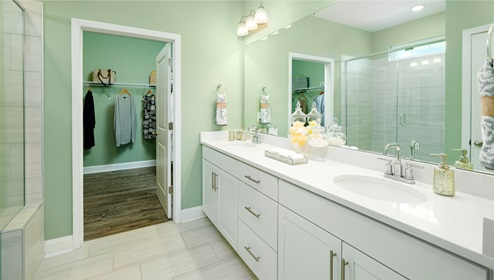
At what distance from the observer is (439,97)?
3.92ft

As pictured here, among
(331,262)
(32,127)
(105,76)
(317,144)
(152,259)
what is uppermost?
(105,76)

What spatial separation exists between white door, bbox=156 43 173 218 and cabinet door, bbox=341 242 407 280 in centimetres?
210

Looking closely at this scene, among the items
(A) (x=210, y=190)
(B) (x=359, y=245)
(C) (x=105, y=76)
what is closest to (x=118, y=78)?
(C) (x=105, y=76)

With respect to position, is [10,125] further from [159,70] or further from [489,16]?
[489,16]

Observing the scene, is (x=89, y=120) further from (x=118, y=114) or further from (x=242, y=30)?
(x=242, y=30)

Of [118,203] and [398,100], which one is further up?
[398,100]

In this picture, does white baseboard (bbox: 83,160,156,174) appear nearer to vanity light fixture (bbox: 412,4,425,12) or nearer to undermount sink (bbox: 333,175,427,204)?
Result: undermount sink (bbox: 333,175,427,204)

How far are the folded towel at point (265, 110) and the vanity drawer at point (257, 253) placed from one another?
119 cm

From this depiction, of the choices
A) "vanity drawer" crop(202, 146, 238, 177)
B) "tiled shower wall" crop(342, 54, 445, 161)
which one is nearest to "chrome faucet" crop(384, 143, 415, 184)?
"tiled shower wall" crop(342, 54, 445, 161)

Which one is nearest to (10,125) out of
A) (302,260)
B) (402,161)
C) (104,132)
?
(302,260)

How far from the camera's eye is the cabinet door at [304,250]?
1023 millimetres

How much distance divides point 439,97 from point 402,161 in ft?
1.19

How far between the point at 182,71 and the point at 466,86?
2.28m

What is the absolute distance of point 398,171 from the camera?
125 centimetres
